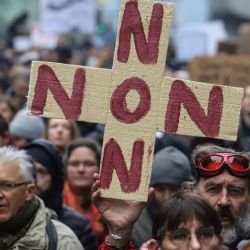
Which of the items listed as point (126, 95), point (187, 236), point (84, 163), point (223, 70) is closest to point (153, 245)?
point (187, 236)

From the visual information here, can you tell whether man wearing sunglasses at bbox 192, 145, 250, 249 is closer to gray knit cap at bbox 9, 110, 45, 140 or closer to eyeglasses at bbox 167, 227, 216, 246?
eyeglasses at bbox 167, 227, 216, 246

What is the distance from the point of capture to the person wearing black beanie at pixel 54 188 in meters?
Result: 5.59

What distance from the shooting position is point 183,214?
155 inches

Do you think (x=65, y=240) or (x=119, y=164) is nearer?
(x=119, y=164)

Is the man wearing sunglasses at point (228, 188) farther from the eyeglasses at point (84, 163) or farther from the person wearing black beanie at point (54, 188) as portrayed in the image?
the eyeglasses at point (84, 163)

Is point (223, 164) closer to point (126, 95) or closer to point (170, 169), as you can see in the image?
point (126, 95)

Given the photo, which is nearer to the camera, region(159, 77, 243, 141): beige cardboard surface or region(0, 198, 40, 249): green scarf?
region(159, 77, 243, 141): beige cardboard surface

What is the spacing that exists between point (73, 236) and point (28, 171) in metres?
0.35

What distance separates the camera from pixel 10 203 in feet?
15.5

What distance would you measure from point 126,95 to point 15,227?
2.89 feet

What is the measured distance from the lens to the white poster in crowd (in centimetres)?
1307

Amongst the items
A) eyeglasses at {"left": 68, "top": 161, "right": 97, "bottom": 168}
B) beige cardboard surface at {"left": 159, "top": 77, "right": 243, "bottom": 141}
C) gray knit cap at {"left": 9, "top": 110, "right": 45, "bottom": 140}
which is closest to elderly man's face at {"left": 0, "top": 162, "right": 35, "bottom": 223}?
beige cardboard surface at {"left": 159, "top": 77, "right": 243, "bottom": 141}

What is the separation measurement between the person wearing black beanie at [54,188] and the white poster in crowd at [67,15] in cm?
718

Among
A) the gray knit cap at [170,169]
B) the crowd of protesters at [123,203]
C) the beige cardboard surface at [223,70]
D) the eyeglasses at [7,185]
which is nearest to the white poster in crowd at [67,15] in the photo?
the beige cardboard surface at [223,70]
